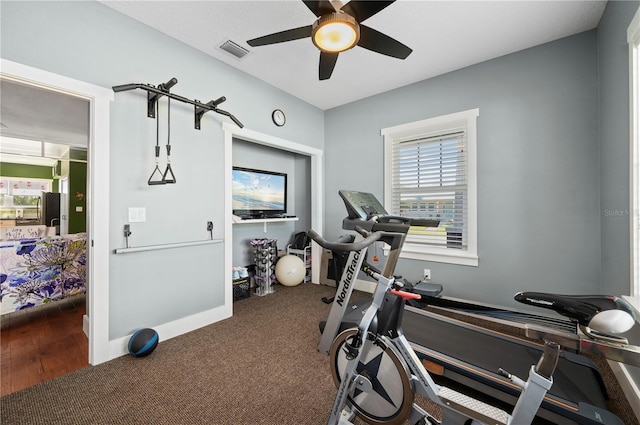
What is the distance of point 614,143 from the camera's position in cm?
202

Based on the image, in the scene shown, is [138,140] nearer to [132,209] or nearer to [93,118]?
[93,118]

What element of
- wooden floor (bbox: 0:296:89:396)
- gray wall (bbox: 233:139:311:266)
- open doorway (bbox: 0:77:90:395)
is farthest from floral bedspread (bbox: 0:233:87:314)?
gray wall (bbox: 233:139:311:266)

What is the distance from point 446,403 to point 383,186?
9.30 ft

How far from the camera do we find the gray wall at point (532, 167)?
95.1 inches

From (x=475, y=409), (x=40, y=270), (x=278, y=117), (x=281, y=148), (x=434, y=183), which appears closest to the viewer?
(x=475, y=409)

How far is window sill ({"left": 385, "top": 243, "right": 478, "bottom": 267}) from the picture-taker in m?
3.00

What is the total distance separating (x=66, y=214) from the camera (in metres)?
5.82

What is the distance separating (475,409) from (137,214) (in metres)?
2.68

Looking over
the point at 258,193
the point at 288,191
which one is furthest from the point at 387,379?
the point at 288,191

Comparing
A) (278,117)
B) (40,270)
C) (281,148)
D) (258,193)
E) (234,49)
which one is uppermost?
(234,49)

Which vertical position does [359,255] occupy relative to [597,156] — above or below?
below

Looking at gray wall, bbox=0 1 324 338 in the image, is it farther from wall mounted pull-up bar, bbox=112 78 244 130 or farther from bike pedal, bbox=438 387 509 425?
bike pedal, bbox=438 387 509 425

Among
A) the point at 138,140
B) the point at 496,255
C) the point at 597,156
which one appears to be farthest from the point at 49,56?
the point at 597,156

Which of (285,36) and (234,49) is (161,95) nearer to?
(234,49)
